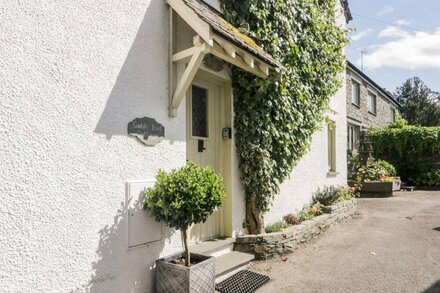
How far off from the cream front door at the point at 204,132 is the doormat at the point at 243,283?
79cm

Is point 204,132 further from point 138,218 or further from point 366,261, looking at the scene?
point 366,261

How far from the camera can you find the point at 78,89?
3078 mm

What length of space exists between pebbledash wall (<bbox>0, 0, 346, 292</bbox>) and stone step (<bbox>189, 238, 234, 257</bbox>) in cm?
57

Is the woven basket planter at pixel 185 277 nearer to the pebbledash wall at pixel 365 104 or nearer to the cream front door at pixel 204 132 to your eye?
the cream front door at pixel 204 132

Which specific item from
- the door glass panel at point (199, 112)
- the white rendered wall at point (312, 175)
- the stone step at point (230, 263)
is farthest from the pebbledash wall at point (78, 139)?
the white rendered wall at point (312, 175)

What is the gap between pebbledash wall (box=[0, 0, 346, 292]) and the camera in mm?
2621

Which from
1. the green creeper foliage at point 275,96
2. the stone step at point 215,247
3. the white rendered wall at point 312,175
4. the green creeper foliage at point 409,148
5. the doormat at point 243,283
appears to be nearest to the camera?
the doormat at point 243,283

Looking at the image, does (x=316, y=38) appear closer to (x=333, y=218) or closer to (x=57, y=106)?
(x=333, y=218)

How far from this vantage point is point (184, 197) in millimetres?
3336

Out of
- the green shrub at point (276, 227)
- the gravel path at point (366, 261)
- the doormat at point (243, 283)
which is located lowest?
the gravel path at point (366, 261)

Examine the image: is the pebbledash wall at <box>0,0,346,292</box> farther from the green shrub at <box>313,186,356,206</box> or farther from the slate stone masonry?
the green shrub at <box>313,186,356,206</box>

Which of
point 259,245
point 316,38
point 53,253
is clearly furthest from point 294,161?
point 53,253

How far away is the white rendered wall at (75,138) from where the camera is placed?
262 centimetres

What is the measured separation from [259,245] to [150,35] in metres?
3.48
